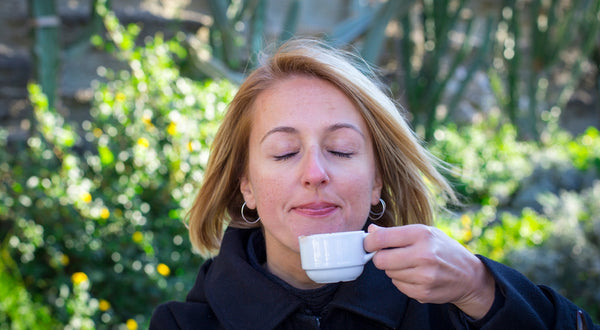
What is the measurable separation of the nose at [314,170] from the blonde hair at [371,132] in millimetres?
233

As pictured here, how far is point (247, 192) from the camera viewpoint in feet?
6.06

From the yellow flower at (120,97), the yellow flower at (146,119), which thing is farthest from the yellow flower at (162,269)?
the yellow flower at (120,97)

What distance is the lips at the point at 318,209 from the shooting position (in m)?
1.53

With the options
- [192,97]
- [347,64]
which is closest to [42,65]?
[192,97]

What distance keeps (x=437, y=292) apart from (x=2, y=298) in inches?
92.8

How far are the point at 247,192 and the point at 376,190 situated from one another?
0.38 metres

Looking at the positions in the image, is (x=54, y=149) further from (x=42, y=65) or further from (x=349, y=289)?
(x=349, y=289)

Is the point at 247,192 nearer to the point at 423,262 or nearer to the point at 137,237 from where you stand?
the point at 423,262

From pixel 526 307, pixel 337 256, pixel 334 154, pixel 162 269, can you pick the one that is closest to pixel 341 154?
pixel 334 154

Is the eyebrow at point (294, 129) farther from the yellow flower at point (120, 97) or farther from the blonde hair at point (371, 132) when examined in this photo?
the yellow flower at point (120, 97)

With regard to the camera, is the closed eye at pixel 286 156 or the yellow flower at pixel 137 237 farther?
the yellow flower at pixel 137 237

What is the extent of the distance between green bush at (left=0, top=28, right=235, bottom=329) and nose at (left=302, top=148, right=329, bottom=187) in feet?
5.51

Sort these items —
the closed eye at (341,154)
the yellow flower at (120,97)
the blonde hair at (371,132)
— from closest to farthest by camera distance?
1. the closed eye at (341,154)
2. the blonde hair at (371,132)
3. the yellow flower at (120,97)

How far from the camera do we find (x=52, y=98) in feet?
13.4
